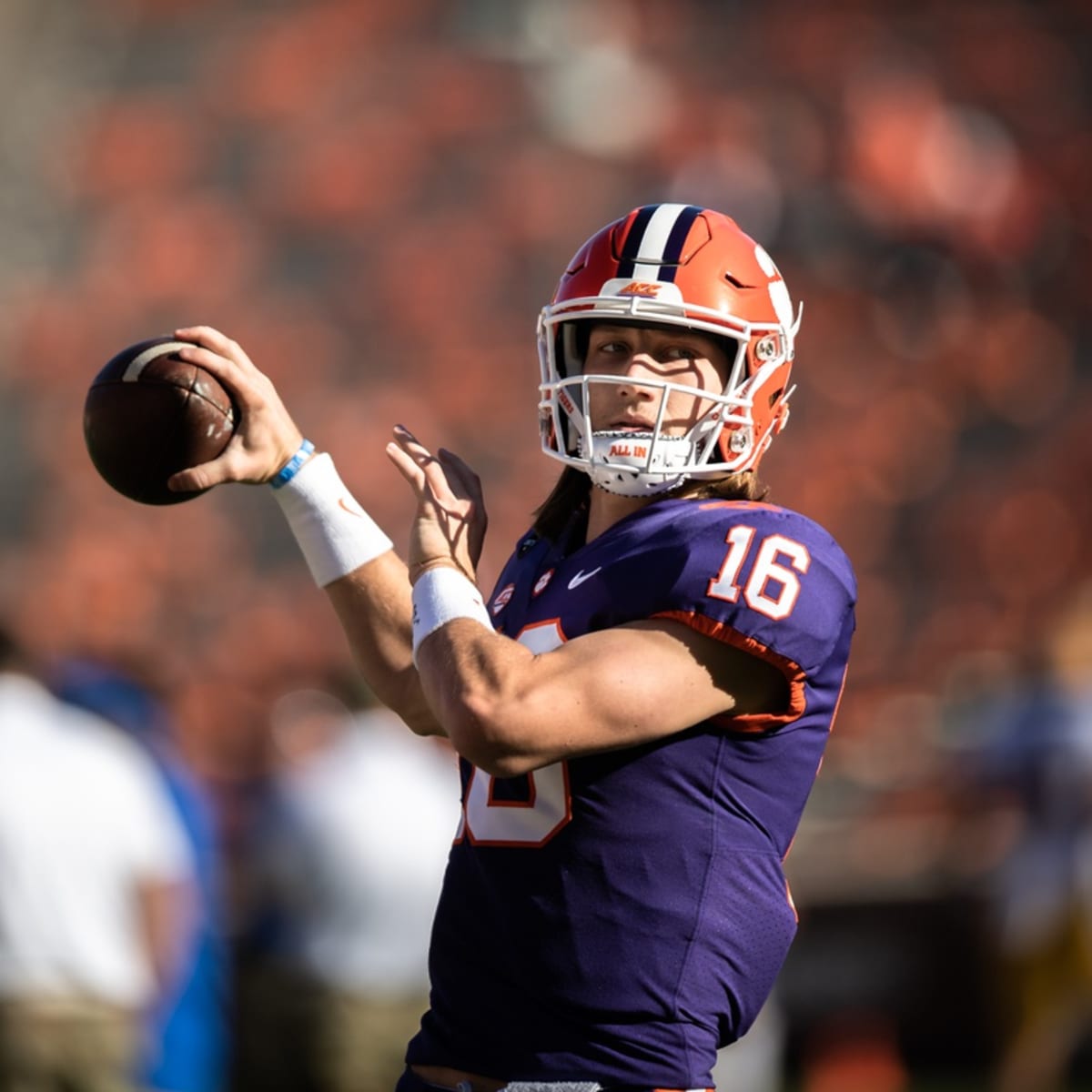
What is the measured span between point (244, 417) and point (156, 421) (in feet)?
0.43

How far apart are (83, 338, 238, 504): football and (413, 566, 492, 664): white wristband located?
0.39 meters

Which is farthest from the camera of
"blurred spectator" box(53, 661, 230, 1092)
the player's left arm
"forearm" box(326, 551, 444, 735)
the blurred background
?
the blurred background

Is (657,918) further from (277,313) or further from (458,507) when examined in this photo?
(277,313)

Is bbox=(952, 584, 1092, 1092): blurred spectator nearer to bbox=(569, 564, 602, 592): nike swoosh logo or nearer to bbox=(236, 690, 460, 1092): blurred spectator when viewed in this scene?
bbox=(236, 690, 460, 1092): blurred spectator

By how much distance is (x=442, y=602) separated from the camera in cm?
214

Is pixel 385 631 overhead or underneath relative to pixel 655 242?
underneath

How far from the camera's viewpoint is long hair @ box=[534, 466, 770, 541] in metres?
2.32

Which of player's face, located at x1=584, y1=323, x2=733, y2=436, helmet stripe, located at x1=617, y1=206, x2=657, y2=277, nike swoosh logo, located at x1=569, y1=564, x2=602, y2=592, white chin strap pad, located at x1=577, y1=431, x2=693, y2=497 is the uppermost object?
helmet stripe, located at x1=617, y1=206, x2=657, y2=277

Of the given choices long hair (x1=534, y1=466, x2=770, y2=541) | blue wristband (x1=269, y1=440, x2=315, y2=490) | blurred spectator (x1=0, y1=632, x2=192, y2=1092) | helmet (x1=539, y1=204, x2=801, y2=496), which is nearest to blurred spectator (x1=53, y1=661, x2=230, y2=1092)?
blurred spectator (x1=0, y1=632, x2=192, y2=1092)

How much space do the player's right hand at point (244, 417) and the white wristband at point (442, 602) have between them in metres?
0.39

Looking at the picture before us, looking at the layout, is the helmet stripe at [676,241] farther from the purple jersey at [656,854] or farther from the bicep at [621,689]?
the bicep at [621,689]

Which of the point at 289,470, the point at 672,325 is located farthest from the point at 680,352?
the point at 289,470

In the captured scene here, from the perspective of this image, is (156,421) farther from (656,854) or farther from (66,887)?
(66,887)

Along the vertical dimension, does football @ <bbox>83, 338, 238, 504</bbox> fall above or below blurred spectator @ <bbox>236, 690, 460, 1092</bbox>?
above
